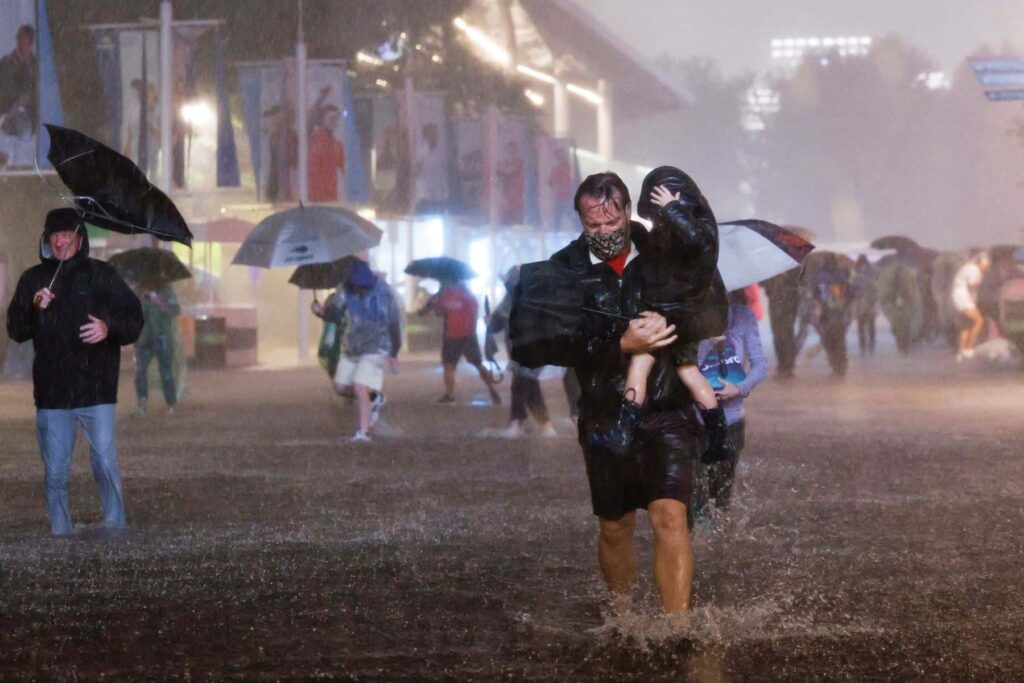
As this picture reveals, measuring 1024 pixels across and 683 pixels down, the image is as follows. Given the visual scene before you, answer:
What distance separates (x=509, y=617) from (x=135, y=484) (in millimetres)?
5493

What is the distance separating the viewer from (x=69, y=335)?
8.48 m

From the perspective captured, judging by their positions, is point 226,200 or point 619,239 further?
point 226,200

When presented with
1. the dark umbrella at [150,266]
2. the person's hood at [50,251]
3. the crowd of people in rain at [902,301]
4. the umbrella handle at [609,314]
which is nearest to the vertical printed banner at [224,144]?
the crowd of people in rain at [902,301]

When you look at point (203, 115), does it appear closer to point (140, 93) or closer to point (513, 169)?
point (140, 93)

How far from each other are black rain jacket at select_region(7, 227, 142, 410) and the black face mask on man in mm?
3703

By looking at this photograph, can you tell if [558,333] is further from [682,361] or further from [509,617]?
[509,617]

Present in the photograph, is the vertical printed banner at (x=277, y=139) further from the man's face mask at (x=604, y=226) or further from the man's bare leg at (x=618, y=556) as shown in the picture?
the man's face mask at (x=604, y=226)

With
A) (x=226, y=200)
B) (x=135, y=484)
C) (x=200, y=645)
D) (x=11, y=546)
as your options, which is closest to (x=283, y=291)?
(x=226, y=200)

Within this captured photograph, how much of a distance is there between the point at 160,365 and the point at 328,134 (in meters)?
12.5

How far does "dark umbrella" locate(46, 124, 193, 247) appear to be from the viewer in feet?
26.1

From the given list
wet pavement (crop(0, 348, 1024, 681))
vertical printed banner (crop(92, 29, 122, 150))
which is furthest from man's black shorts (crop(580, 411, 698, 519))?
vertical printed banner (crop(92, 29, 122, 150))

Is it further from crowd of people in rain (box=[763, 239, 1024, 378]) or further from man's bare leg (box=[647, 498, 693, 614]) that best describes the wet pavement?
crowd of people in rain (box=[763, 239, 1024, 378])

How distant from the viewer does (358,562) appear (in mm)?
7777

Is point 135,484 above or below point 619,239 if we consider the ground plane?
below
